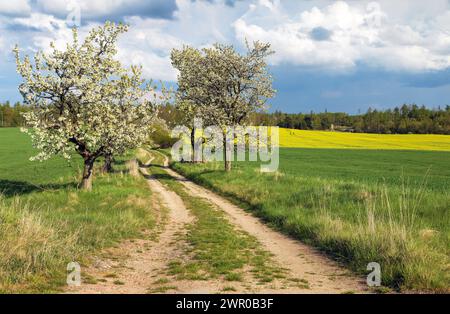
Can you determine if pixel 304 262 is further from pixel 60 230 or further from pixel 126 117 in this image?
pixel 126 117

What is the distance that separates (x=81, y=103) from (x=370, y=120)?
14541 centimetres

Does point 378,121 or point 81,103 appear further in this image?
point 378,121

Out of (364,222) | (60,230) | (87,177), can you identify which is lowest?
(364,222)

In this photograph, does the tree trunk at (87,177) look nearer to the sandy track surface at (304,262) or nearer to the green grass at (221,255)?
the green grass at (221,255)

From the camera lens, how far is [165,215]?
21.7 meters

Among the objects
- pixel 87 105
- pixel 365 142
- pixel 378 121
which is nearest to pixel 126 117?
pixel 87 105

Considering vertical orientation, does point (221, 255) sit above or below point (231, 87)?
below

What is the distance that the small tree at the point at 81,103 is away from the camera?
2450 centimetres

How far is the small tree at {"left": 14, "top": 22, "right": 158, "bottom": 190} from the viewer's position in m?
24.5

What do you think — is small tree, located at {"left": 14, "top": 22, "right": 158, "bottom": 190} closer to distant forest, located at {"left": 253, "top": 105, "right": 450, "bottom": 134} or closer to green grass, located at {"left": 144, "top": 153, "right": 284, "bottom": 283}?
green grass, located at {"left": 144, "top": 153, "right": 284, "bottom": 283}

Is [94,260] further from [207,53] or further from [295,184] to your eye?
[207,53]

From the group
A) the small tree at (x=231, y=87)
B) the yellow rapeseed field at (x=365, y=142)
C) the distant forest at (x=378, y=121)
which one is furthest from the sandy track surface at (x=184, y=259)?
the distant forest at (x=378, y=121)

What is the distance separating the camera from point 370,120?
507ft
